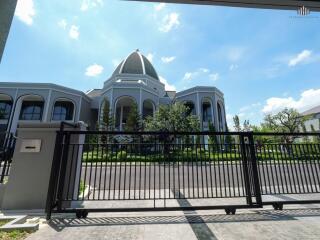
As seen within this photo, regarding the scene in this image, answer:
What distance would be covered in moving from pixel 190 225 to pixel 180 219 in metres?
0.34

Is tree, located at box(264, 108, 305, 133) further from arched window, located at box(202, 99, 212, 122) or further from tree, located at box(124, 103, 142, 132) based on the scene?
tree, located at box(124, 103, 142, 132)

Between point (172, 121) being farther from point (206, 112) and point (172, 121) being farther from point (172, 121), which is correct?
point (206, 112)

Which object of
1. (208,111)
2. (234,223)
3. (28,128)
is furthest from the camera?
(208,111)

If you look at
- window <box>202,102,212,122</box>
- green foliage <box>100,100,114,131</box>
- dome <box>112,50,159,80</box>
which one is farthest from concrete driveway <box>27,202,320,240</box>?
dome <box>112,50,159,80</box>

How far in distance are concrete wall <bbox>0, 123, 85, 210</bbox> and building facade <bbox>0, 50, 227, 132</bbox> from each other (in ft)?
71.0

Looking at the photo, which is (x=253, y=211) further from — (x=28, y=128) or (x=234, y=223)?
(x=28, y=128)

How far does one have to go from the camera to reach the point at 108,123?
24.2 m

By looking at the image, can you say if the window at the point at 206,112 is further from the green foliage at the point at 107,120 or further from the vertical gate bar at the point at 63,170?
the vertical gate bar at the point at 63,170

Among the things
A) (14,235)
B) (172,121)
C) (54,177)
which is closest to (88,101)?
(172,121)

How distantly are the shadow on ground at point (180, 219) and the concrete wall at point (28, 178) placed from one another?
0.82 metres

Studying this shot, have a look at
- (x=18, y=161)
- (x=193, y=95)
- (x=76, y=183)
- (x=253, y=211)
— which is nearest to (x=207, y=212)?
(x=253, y=211)

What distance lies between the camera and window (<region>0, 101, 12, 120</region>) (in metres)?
25.7

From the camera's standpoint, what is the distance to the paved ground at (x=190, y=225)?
110 inches

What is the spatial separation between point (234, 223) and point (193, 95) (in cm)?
2646
